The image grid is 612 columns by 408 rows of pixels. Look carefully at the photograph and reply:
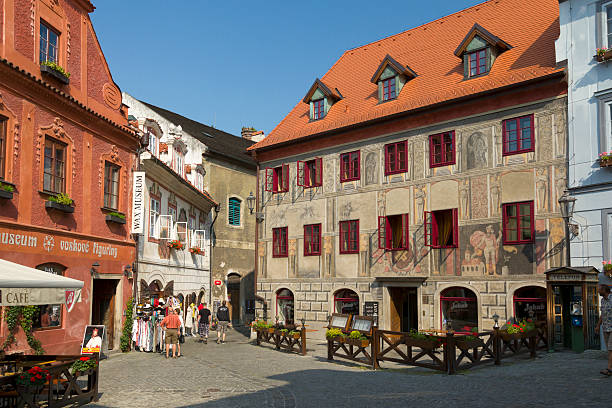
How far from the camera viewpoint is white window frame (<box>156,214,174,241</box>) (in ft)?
79.9

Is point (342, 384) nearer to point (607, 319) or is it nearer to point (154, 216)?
point (607, 319)

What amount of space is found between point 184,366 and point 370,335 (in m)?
5.27

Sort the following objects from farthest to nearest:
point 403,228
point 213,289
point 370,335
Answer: point 213,289, point 403,228, point 370,335

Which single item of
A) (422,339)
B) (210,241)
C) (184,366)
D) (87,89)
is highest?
(87,89)

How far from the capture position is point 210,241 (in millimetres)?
→ 33781

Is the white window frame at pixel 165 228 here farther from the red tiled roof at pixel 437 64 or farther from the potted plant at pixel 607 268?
the potted plant at pixel 607 268

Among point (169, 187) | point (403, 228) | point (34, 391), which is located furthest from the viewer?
point (169, 187)

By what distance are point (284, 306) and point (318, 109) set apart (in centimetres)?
893

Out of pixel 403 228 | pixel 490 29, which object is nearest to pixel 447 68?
pixel 490 29

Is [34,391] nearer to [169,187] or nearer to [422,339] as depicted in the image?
[422,339]

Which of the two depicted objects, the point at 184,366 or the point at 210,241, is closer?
the point at 184,366

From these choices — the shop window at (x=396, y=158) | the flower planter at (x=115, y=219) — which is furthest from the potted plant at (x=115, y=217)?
the shop window at (x=396, y=158)

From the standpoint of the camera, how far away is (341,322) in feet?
61.9

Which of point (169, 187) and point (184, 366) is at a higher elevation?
point (169, 187)
